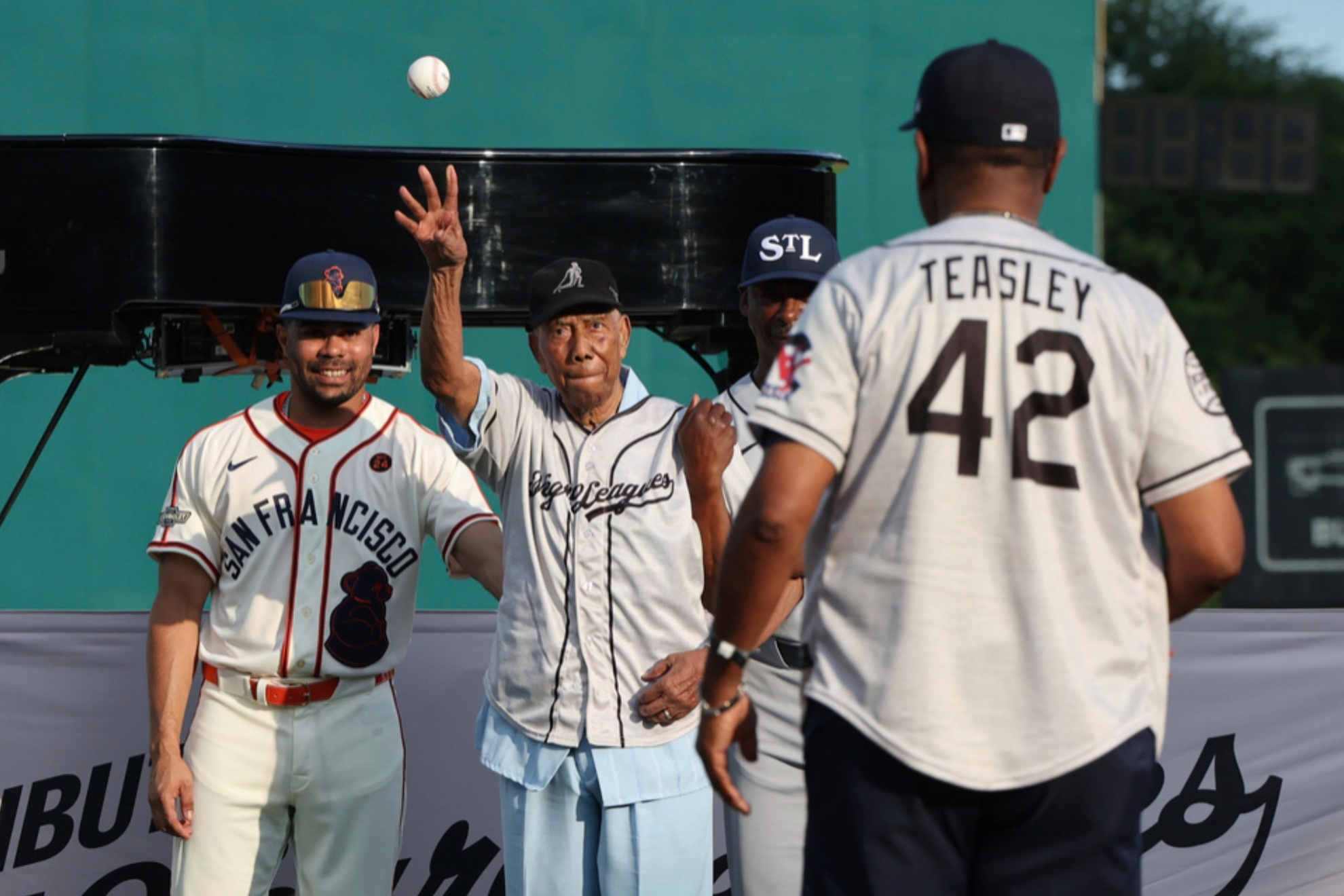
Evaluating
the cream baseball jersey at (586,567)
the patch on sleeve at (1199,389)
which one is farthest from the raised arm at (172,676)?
the patch on sleeve at (1199,389)

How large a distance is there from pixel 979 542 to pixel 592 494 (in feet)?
5.10

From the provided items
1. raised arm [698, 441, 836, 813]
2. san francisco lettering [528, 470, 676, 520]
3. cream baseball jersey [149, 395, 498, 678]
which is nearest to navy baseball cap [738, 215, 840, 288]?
san francisco lettering [528, 470, 676, 520]

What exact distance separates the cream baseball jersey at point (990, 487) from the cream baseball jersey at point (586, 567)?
4.32 feet

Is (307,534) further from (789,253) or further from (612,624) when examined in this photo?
(789,253)

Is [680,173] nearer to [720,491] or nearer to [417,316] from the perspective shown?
[417,316]

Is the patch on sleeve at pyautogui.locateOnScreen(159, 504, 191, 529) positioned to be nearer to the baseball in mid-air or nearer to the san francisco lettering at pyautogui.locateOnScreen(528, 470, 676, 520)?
the san francisco lettering at pyautogui.locateOnScreen(528, 470, 676, 520)

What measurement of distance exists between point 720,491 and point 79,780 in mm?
2484

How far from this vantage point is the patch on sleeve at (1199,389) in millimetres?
2479

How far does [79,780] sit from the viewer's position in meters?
4.95

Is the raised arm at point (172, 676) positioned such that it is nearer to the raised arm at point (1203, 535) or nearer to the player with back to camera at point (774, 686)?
the player with back to camera at point (774, 686)

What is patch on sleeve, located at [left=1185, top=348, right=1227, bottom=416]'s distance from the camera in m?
2.48

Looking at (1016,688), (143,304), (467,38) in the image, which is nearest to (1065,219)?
(467,38)

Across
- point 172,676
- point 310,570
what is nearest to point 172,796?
point 172,676

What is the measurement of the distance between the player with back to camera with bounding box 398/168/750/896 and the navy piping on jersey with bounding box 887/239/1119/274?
1.27 metres
